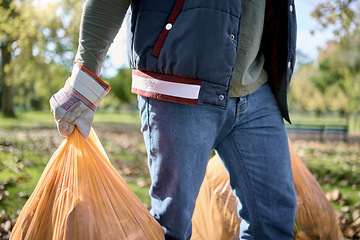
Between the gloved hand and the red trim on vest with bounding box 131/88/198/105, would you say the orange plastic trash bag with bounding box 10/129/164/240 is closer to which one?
the gloved hand

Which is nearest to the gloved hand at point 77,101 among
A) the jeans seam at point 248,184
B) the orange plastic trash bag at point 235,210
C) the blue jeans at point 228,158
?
the blue jeans at point 228,158

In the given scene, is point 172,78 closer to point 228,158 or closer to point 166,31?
point 166,31

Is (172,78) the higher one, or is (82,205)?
(172,78)

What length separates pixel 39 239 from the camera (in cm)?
125

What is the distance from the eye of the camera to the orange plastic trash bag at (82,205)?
48.3 inches

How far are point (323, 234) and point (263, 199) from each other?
0.76 metres

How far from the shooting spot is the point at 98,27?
1263 millimetres

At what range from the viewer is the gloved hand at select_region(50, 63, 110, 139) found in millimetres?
1250

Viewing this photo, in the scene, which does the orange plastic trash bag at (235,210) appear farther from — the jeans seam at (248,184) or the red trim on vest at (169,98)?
the red trim on vest at (169,98)

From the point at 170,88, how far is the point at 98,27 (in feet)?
1.13

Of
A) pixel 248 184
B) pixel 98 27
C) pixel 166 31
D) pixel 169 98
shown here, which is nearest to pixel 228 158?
pixel 248 184

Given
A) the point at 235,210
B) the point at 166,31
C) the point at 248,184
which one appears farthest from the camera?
the point at 235,210

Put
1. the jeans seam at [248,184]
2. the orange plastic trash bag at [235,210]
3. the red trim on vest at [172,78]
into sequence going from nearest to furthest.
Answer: the red trim on vest at [172,78] < the jeans seam at [248,184] < the orange plastic trash bag at [235,210]

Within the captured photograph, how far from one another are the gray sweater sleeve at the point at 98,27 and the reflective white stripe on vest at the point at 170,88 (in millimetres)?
193
